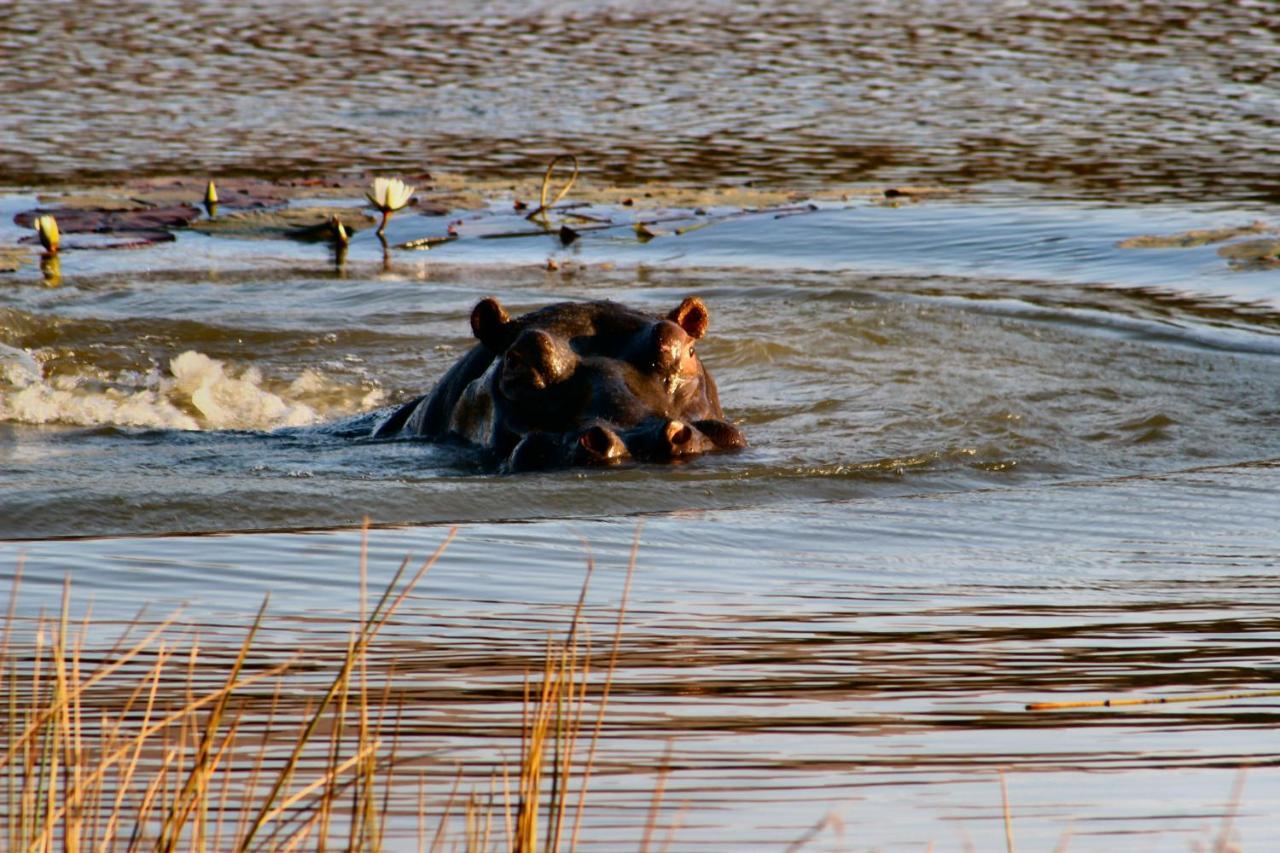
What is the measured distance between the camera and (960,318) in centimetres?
A: 859

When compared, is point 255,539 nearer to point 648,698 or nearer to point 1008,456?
point 648,698

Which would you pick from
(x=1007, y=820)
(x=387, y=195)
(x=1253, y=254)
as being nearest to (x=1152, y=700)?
(x=1007, y=820)

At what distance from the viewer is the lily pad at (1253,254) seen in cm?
940

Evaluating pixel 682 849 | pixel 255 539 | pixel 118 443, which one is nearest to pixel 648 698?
pixel 682 849

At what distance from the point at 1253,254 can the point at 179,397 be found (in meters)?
5.00

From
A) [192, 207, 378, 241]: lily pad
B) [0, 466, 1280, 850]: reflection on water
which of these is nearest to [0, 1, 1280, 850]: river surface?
[0, 466, 1280, 850]: reflection on water

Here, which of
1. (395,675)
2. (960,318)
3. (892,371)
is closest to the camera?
(395,675)

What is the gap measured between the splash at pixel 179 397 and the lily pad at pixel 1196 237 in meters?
4.09

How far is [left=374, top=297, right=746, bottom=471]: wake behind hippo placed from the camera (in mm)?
5105

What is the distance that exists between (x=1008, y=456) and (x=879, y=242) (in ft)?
15.2

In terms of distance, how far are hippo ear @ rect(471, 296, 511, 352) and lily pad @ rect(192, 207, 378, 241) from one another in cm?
520

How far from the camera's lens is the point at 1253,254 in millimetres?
9539

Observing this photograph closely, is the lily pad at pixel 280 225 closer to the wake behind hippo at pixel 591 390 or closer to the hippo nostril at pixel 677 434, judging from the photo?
the wake behind hippo at pixel 591 390

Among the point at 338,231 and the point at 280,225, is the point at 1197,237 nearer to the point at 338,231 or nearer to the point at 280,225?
the point at 338,231
